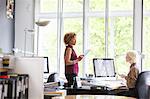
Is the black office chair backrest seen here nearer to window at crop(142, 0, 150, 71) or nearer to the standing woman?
the standing woman

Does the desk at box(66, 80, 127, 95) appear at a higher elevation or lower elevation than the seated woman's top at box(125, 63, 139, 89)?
lower

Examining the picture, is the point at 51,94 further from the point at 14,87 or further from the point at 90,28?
the point at 90,28

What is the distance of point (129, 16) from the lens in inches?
275

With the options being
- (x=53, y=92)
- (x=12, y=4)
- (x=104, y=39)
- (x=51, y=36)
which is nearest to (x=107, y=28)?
(x=104, y=39)

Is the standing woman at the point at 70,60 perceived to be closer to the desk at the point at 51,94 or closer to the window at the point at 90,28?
the desk at the point at 51,94

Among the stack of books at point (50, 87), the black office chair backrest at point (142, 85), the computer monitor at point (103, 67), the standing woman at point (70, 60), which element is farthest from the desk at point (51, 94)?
the computer monitor at point (103, 67)

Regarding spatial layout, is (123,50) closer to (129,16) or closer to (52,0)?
(129,16)

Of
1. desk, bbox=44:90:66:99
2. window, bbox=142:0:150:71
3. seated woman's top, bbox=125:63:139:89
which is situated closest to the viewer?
desk, bbox=44:90:66:99

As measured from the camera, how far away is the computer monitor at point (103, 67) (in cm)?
511

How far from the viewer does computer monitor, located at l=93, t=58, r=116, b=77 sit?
511 cm

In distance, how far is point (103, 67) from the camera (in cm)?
517

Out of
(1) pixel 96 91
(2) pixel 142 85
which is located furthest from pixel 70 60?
(2) pixel 142 85

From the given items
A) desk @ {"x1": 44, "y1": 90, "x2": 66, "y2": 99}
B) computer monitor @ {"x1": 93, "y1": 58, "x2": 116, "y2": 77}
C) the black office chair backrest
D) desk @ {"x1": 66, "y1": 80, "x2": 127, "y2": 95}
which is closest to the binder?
desk @ {"x1": 44, "y1": 90, "x2": 66, "y2": 99}

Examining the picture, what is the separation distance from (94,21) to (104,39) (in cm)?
51
